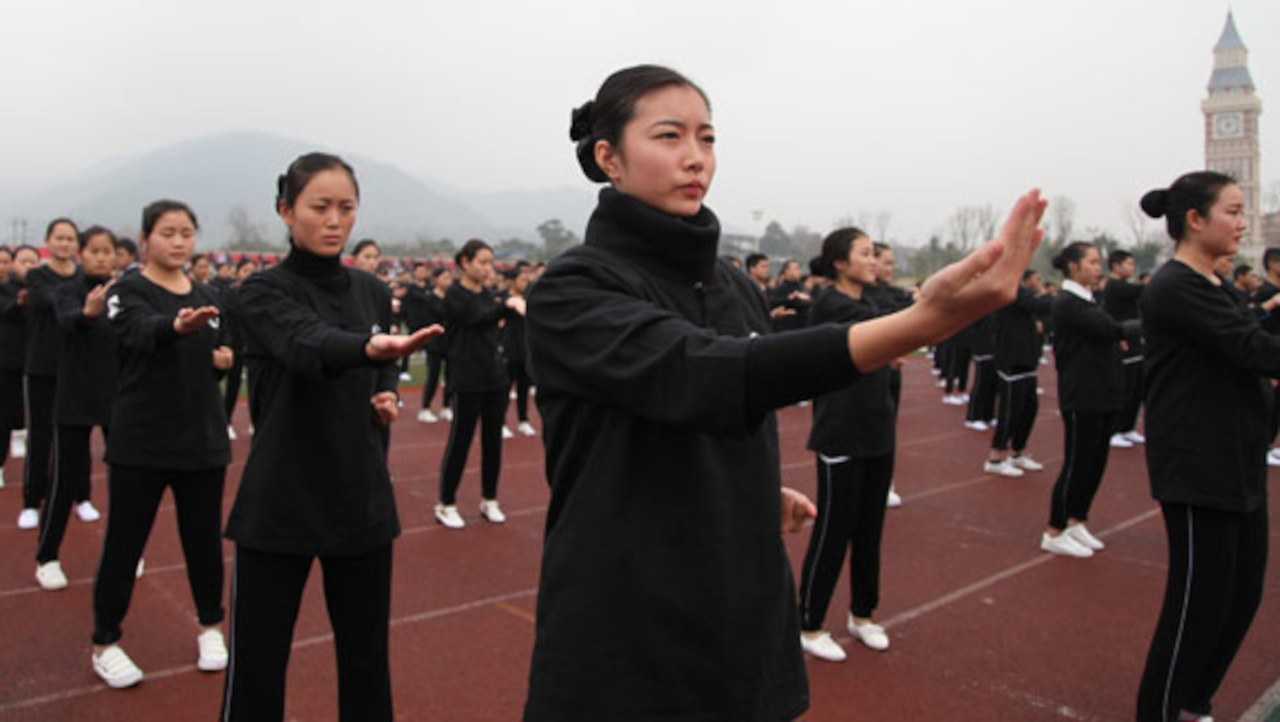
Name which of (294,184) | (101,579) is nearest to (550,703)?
(294,184)

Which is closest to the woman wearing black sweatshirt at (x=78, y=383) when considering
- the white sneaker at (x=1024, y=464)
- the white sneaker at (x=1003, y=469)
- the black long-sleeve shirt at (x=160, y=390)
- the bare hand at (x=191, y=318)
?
the black long-sleeve shirt at (x=160, y=390)

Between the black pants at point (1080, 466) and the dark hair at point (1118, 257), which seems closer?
the black pants at point (1080, 466)

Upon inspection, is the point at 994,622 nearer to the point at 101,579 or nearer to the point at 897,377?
the point at 897,377

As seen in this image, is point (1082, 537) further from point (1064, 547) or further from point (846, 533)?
point (846, 533)

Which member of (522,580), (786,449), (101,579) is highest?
(101,579)

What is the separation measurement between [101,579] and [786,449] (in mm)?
7829

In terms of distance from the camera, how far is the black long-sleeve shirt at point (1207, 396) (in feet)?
10.9

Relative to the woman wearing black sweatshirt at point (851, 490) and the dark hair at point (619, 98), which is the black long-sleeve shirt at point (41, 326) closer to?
the woman wearing black sweatshirt at point (851, 490)

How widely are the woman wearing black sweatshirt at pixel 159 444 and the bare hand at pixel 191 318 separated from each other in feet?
0.90

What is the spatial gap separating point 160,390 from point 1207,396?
4.37 meters

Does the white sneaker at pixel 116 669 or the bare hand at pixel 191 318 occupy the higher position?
the bare hand at pixel 191 318

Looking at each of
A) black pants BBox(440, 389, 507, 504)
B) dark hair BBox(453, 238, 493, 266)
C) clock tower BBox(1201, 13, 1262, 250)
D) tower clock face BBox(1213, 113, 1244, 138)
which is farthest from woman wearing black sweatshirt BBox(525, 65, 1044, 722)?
tower clock face BBox(1213, 113, 1244, 138)

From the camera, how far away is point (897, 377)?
639 centimetres

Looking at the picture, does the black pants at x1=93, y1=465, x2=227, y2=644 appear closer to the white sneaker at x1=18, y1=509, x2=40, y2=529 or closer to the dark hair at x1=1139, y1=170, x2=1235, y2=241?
the white sneaker at x1=18, y1=509, x2=40, y2=529
